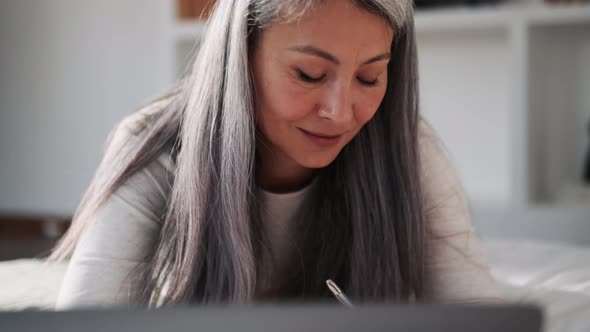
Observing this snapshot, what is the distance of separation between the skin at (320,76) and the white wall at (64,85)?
8.42 feet

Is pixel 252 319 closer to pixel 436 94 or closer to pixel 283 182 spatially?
pixel 283 182

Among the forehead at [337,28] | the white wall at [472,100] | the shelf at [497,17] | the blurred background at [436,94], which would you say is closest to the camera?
the forehead at [337,28]

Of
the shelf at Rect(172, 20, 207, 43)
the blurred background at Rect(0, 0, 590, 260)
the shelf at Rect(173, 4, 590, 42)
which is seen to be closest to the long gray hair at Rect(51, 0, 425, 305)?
the blurred background at Rect(0, 0, 590, 260)

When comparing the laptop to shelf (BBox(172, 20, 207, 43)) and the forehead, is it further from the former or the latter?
shelf (BBox(172, 20, 207, 43))

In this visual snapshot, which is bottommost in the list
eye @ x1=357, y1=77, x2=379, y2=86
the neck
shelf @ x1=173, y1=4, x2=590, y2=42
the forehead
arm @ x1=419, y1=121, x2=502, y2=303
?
arm @ x1=419, y1=121, x2=502, y2=303

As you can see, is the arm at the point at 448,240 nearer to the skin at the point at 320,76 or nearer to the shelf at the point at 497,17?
the skin at the point at 320,76

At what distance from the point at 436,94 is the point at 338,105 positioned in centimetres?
228

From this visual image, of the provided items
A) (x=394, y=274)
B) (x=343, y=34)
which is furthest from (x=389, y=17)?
(x=394, y=274)

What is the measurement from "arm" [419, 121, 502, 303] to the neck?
175 millimetres

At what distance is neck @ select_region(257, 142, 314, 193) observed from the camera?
1172 mm

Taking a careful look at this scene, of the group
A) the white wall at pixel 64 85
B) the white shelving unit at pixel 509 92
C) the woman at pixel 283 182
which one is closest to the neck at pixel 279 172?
the woman at pixel 283 182

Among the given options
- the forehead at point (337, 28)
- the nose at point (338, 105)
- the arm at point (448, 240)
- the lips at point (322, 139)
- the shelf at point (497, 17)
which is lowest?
the arm at point (448, 240)

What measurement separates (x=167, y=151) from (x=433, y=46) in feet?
7.13

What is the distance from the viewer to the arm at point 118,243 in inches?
40.7
